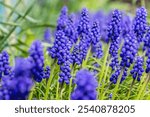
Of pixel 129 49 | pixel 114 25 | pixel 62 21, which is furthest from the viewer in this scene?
pixel 62 21

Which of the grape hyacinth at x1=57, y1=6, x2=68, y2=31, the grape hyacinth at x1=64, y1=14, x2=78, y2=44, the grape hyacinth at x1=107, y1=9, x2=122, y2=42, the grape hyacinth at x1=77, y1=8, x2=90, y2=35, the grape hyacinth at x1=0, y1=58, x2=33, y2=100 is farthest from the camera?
the grape hyacinth at x1=57, y1=6, x2=68, y2=31

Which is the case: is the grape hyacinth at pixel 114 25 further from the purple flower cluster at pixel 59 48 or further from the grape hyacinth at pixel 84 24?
the purple flower cluster at pixel 59 48

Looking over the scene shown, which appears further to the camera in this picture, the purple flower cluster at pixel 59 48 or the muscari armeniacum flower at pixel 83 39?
the muscari armeniacum flower at pixel 83 39

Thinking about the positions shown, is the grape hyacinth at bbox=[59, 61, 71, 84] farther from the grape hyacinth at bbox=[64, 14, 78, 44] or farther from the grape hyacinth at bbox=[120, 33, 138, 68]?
the grape hyacinth at bbox=[64, 14, 78, 44]

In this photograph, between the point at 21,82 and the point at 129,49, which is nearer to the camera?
the point at 21,82

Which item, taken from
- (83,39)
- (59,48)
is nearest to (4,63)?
(59,48)

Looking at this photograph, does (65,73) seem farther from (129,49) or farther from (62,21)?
(62,21)

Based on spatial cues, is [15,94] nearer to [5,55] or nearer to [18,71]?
[18,71]

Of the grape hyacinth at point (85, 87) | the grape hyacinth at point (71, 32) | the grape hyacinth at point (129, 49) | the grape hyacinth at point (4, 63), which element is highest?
the grape hyacinth at point (71, 32)

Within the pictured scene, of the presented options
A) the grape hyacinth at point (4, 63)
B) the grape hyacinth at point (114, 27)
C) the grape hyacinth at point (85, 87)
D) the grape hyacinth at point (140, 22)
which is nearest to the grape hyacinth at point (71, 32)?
the grape hyacinth at point (114, 27)

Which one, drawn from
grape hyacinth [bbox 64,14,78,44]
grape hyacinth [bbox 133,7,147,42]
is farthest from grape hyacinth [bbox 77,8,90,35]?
grape hyacinth [bbox 133,7,147,42]

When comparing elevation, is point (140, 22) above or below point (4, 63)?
above

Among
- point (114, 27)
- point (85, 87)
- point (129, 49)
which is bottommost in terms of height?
point (85, 87)

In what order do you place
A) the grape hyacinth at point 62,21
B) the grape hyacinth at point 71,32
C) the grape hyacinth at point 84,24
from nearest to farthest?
the grape hyacinth at point 84,24, the grape hyacinth at point 71,32, the grape hyacinth at point 62,21
